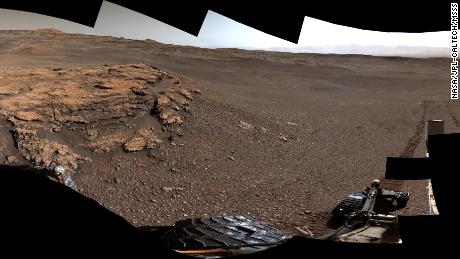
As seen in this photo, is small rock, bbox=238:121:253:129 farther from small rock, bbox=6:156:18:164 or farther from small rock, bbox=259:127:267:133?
small rock, bbox=6:156:18:164

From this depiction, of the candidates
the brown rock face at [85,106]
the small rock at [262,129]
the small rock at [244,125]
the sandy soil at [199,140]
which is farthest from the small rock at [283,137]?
the brown rock face at [85,106]

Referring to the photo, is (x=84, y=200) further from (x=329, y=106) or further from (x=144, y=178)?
(x=329, y=106)

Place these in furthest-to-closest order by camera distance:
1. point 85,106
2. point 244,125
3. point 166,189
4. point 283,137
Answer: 1. point 244,125
2. point 283,137
3. point 85,106
4. point 166,189

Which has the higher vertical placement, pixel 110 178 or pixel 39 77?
pixel 39 77

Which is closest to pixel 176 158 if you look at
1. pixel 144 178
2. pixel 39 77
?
pixel 144 178

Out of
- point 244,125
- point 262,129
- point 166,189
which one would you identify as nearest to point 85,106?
point 166,189

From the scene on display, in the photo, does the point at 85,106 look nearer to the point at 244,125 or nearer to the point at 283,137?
the point at 244,125

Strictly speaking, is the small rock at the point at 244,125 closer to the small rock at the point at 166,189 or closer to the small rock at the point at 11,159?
the small rock at the point at 166,189

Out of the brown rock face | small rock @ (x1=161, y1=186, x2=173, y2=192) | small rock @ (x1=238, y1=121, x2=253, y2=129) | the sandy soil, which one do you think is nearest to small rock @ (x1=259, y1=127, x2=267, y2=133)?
the sandy soil
